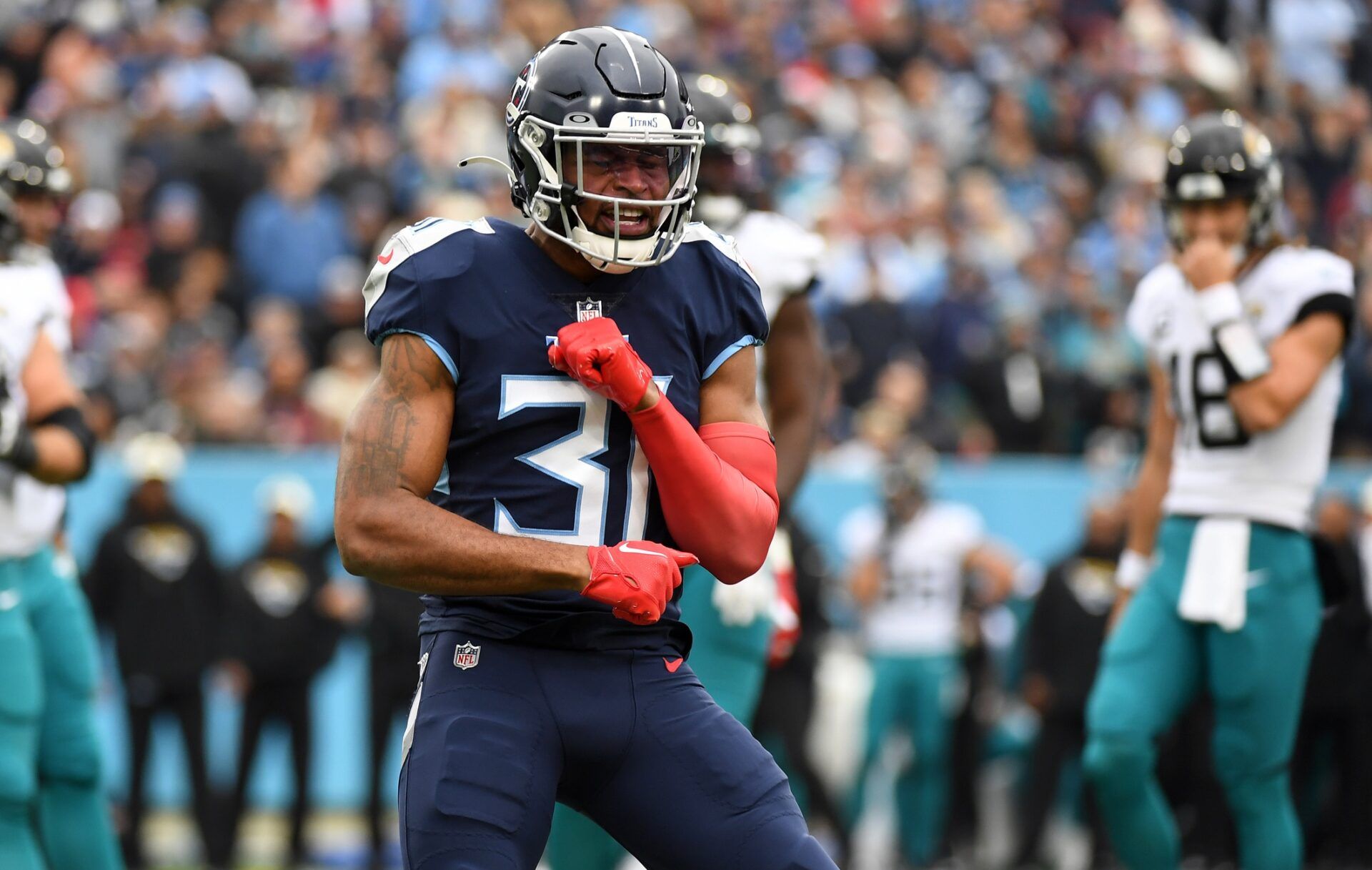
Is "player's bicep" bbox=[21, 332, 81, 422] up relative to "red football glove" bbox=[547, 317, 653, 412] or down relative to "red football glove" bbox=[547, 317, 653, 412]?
down

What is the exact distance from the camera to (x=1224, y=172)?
5242 millimetres

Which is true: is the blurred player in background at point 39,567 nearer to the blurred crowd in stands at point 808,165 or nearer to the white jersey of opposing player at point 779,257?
the white jersey of opposing player at point 779,257

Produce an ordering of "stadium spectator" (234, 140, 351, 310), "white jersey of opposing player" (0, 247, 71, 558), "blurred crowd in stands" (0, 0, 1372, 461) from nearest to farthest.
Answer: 1. "white jersey of opposing player" (0, 247, 71, 558)
2. "blurred crowd in stands" (0, 0, 1372, 461)
3. "stadium spectator" (234, 140, 351, 310)

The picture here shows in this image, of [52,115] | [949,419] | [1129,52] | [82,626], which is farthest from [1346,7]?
[82,626]

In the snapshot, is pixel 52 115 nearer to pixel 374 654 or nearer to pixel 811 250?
pixel 374 654

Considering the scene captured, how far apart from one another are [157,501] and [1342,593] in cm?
628

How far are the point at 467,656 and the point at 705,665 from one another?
1.85m

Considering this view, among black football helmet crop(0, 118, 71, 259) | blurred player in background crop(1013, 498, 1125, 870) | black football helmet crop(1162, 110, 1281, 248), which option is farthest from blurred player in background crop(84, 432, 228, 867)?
black football helmet crop(1162, 110, 1281, 248)

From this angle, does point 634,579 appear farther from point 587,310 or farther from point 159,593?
point 159,593

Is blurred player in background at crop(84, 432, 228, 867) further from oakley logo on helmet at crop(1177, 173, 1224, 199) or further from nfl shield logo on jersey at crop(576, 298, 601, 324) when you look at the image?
nfl shield logo on jersey at crop(576, 298, 601, 324)

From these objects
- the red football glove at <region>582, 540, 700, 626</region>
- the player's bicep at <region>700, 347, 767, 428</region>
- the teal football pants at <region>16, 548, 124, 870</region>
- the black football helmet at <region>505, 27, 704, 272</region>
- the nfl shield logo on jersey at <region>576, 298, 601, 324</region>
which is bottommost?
the teal football pants at <region>16, 548, 124, 870</region>

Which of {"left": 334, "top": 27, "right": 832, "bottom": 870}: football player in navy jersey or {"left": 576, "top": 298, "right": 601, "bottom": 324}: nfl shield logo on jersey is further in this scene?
{"left": 576, "top": 298, "right": 601, "bottom": 324}: nfl shield logo on jersey

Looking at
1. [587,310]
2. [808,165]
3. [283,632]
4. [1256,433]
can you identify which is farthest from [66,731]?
[808,165]

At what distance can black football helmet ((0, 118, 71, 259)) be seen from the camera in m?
5.23
